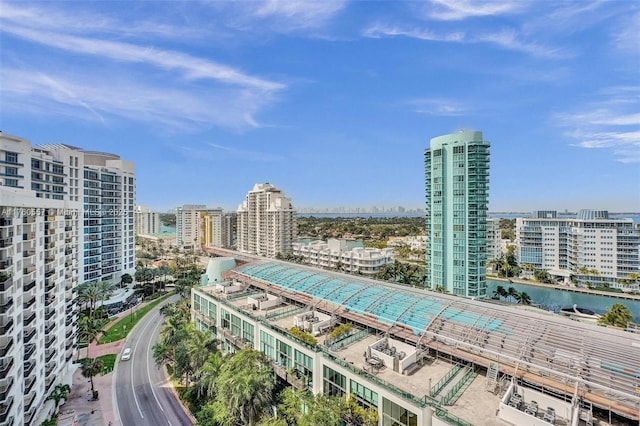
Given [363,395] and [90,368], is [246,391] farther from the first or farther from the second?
[90,368]

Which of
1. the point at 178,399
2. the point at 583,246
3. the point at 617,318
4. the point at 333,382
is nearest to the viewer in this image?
the point at 333,382

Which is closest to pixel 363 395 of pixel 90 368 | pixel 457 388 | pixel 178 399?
pixel 457 388

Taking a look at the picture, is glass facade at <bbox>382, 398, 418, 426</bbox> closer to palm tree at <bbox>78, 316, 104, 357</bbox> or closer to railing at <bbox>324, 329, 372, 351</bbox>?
railing at <bbox>324, 329, 372, 351</bbox>

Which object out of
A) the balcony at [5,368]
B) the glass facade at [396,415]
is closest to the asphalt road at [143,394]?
the balcony at [5,368]

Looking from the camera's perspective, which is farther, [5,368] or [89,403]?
[89,403]

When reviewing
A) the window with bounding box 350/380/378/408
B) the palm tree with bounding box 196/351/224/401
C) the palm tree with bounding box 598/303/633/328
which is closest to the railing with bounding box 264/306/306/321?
the palm tree with bounding box 196/351/224/401

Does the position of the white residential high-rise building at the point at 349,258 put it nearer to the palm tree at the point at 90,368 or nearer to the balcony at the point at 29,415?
the palm tree at the point at 90,368

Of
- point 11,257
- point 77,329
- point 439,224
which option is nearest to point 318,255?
point 439,224
